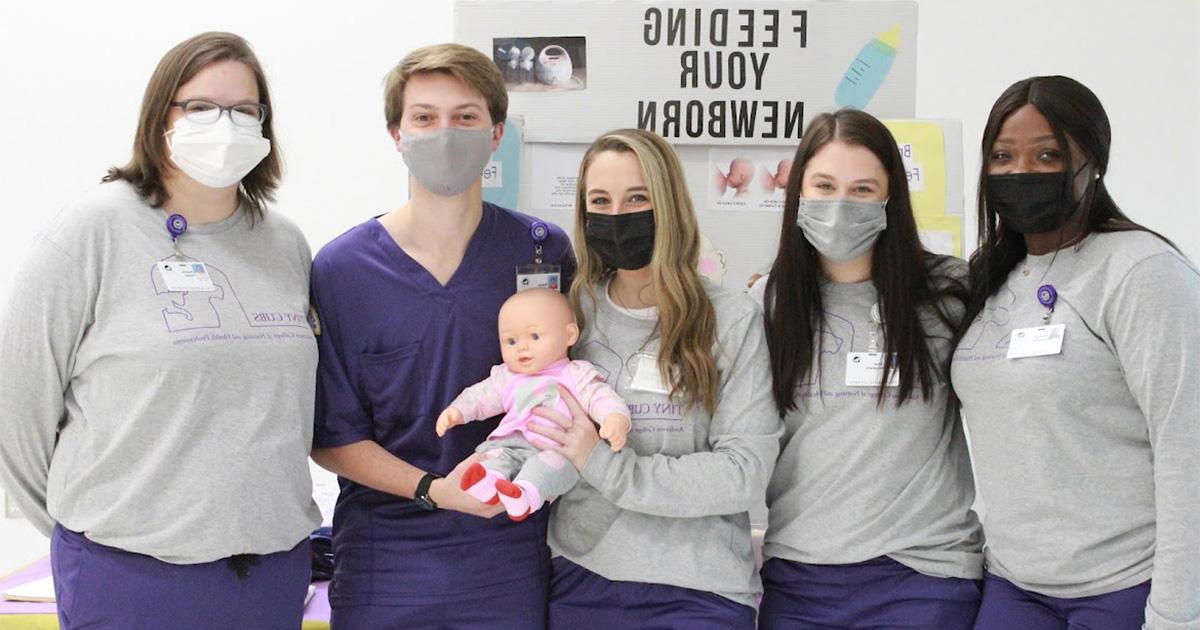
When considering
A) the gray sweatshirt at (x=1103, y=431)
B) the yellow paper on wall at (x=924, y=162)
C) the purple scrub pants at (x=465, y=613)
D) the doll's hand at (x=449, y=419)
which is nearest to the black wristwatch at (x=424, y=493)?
the doll's hand at (x=449, y=419)

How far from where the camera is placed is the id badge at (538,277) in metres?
2.41

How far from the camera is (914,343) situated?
7.44 feet

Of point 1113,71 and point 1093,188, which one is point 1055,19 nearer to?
point 1113,71

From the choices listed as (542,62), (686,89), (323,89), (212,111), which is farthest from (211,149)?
(323,89)

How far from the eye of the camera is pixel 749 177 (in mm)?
3604

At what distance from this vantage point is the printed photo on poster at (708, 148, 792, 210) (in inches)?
141

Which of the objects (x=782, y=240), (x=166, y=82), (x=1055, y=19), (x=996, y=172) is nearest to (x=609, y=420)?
(x=782, y=240)

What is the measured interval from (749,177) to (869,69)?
565 mm

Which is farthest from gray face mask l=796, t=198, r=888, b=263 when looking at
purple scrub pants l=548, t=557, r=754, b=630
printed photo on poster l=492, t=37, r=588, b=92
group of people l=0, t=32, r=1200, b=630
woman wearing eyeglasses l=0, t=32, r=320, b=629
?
printed photo on poster l=492, t=37, r=588, b=92

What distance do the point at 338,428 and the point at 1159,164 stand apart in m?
4.11

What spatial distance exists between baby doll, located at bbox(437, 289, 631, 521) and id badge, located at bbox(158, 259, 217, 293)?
58cm

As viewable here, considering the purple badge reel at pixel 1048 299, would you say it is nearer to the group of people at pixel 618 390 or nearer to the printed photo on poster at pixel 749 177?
the group of people at pixel 618 390

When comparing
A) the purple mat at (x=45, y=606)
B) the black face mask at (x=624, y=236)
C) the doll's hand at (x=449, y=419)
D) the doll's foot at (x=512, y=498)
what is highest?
the black face mask at (x=624, y=236)

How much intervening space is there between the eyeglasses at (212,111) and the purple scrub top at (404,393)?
1.23 ft
